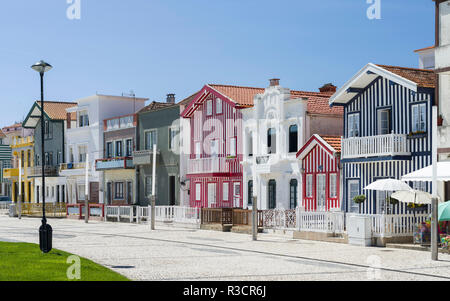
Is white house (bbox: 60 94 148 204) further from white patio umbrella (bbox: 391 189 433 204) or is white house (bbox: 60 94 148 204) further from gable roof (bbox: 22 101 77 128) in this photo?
white patio umbrella (bbox: 391 189 433 204)

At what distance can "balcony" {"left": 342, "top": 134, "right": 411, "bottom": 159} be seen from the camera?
2841 centimetres

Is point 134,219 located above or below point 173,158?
below

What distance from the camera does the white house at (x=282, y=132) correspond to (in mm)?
35406

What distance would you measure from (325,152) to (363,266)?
15611 mm

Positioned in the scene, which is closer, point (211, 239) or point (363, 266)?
point (363, 266)

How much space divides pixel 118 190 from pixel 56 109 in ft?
44.2

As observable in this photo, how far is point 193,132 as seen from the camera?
44500 mm

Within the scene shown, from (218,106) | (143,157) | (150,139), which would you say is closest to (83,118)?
(150,139)

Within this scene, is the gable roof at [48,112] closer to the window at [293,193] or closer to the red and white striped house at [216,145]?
the red and white striped house at [216,145]

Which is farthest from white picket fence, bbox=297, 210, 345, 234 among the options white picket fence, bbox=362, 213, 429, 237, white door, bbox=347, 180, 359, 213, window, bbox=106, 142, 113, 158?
window, bbox=106, 142, 113, 158

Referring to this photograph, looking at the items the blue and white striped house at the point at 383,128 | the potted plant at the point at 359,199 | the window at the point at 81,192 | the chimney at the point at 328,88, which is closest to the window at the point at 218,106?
the chimney at the point at 328,88

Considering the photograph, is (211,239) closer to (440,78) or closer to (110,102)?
(440,78)
